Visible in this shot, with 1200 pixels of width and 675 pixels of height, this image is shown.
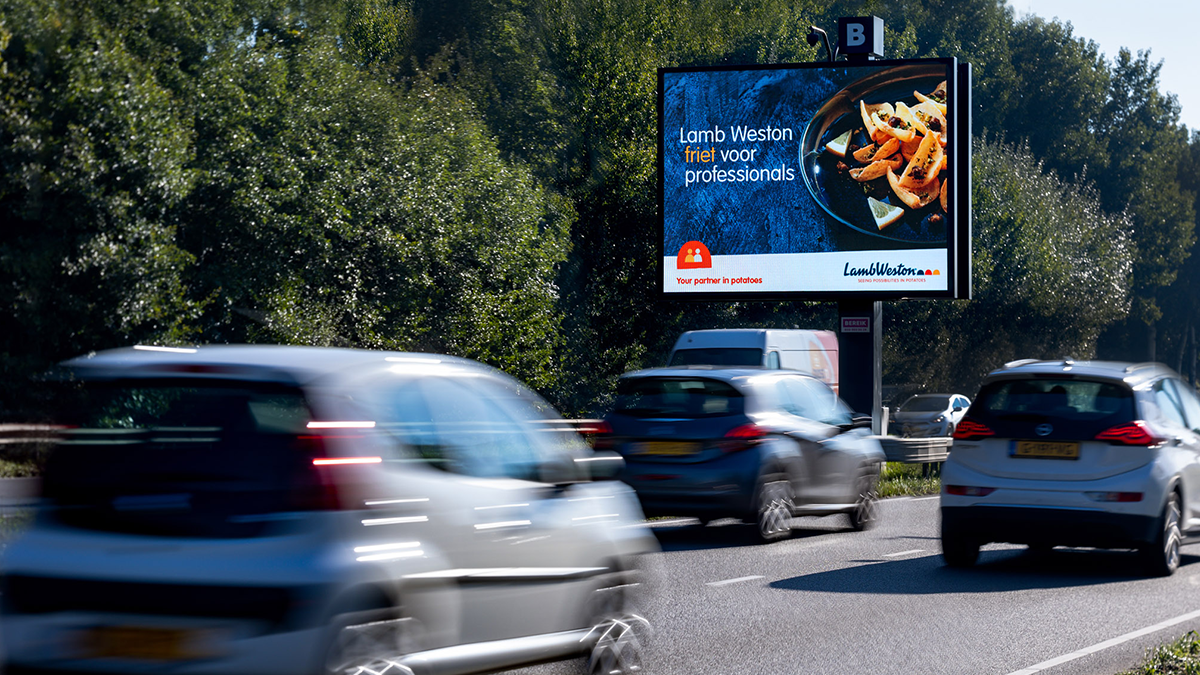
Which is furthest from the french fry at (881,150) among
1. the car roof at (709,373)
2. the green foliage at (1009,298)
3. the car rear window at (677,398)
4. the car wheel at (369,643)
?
the green foliage at (1009,298)

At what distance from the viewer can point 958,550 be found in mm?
11773

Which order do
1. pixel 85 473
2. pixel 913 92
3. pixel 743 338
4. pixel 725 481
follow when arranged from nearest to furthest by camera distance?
pixel 85 473 → pixel 725 481 → pixel 913 92 → pixel 743 338

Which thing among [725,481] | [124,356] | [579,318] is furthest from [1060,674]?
[579,318]

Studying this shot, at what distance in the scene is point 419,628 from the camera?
5.09 meters

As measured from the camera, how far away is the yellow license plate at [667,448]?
42.1 feet

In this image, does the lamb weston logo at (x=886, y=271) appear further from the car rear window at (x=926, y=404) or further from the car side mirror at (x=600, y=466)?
the car rear window at (x=926, y=404)

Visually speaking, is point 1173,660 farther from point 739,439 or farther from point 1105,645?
point 739,439

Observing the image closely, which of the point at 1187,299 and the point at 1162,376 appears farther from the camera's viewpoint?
the point at 1187,299

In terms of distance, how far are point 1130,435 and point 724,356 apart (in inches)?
580

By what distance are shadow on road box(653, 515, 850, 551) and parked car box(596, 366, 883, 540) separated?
12.1 inches

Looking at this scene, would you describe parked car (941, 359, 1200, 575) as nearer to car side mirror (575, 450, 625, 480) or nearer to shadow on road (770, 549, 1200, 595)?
shadow on road (770, 549, 1200, 595)

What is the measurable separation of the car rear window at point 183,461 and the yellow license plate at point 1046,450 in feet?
25.0

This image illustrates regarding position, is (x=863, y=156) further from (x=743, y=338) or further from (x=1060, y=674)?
(x=1060, y=674)

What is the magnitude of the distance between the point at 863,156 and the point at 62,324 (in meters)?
17.6
